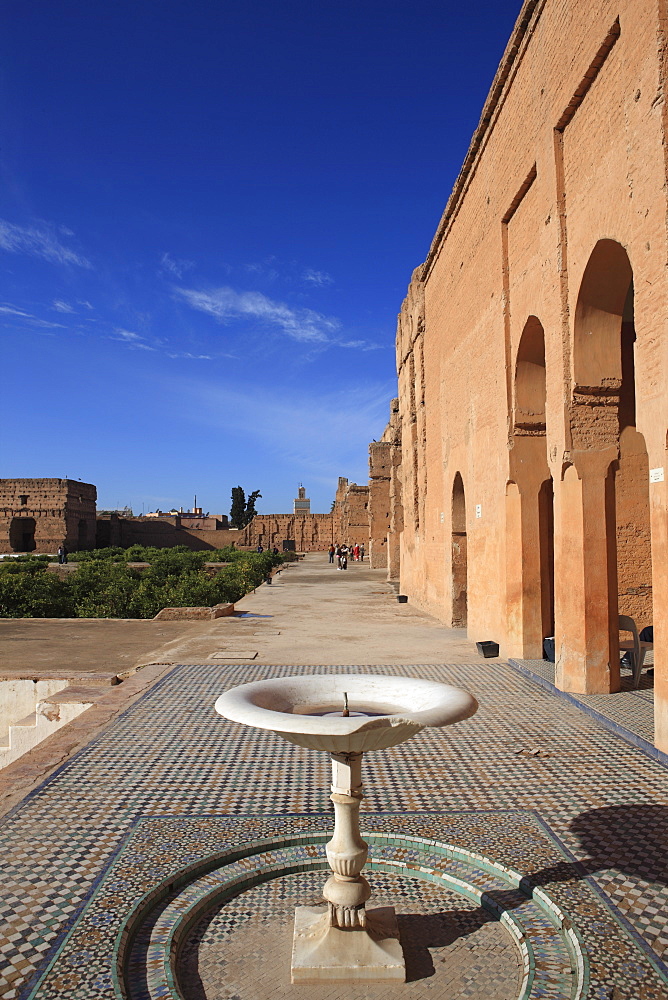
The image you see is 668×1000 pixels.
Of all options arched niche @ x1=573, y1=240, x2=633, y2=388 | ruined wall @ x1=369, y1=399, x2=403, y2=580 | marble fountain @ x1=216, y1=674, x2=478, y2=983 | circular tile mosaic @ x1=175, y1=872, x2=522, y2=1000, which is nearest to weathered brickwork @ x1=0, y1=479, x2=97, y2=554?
ruined wall @ x1=369, y1=399, x2=403, y2=580

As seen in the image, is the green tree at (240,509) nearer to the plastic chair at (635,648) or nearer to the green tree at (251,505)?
the green tree at (251,505)

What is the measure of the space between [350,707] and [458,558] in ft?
24.5

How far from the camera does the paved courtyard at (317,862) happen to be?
2.21 metres

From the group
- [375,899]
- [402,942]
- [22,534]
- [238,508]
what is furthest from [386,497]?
[238,508]

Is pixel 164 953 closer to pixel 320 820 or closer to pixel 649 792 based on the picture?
pixel 320 820

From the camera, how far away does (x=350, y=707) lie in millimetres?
2965

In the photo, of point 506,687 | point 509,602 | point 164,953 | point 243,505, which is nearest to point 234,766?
point 164,953

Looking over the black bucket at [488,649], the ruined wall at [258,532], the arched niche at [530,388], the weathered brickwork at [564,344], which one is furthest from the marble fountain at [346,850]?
the ruined wall at [258,532]

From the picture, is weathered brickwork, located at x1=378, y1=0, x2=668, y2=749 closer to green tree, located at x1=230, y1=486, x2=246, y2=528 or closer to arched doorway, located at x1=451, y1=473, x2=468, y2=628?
arched doorway, located at x1=451, y1=473, x2=468, y2=628

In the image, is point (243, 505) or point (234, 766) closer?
point (234, 766)

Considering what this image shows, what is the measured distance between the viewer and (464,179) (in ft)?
30.2

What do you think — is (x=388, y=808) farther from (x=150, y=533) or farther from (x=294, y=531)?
(x=150, y=533)

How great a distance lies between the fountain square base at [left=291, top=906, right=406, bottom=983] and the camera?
222 centimetres

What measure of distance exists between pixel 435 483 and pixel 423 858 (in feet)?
30.4
